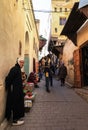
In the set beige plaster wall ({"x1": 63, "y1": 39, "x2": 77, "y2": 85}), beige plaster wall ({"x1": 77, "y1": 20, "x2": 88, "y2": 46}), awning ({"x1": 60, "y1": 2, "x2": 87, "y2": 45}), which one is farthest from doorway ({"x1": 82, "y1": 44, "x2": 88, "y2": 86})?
beige plaster wall ({"x1": 63, "y1": 39, "x2": 77, "y2": 85})

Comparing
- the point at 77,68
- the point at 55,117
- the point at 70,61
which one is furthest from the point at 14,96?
the point at 70,61

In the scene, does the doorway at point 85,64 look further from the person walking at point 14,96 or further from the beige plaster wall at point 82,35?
the person walking at point 14,96

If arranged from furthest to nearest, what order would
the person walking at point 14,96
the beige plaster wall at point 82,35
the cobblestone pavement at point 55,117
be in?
the beige plaster wall at point 82,35 → the person walking at point 14,96 → the cobblestone pavement at point 55,117

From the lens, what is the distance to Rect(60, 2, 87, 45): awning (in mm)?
10422

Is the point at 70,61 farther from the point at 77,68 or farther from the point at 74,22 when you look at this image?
the point at 74,22

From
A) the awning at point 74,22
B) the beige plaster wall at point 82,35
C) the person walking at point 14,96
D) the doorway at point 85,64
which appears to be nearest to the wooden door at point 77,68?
the doorway at point 85,64

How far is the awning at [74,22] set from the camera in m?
10.4

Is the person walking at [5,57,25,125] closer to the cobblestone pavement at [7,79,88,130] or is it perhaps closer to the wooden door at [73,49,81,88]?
the cobblestone pavement at [7,79,88,130]

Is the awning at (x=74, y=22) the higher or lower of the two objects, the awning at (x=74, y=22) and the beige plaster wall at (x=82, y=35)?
the higher

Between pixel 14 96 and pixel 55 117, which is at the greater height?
pixel 14 96

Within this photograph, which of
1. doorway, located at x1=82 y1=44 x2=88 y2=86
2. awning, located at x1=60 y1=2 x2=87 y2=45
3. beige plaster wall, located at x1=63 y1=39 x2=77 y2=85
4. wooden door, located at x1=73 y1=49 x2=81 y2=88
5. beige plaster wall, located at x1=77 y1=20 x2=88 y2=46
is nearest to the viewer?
awning, located at x1=60 y1=2 x2=87 y2=45

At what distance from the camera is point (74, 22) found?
11.8m

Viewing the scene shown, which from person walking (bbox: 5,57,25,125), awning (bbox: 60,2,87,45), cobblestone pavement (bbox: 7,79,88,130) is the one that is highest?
awning (bbox: 60,2,87,45)

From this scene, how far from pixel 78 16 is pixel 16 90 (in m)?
6.64
